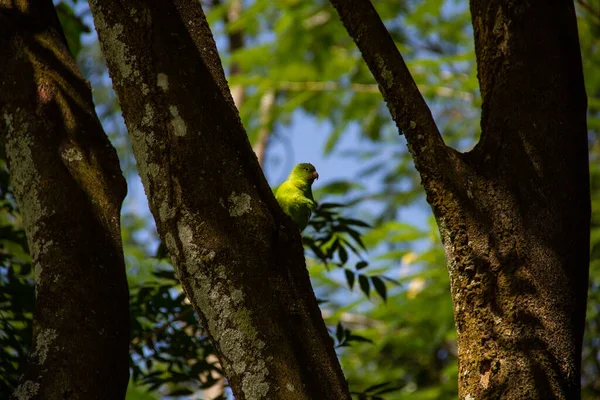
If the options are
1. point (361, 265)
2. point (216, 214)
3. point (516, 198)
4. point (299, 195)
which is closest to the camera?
point (216, 214)

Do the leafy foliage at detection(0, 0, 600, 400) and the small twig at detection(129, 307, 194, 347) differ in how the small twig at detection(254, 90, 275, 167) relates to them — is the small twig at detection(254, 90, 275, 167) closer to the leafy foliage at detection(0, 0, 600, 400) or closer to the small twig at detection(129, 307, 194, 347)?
the leafy foliage at detection(0, 0, 600, 400)

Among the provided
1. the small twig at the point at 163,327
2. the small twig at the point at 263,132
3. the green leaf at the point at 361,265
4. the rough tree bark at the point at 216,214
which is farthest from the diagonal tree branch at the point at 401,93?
the small twig at the point at 263,132

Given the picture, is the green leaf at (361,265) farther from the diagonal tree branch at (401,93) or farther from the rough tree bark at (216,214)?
the rough tree bark at (216,214)

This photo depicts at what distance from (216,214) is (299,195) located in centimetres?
A: 182

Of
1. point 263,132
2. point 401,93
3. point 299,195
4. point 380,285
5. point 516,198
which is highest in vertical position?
point 263,132

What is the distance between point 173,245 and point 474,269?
0.93 m

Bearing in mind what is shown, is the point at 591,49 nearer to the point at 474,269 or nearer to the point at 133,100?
the point at 474,269

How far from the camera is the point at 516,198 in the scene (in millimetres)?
2217

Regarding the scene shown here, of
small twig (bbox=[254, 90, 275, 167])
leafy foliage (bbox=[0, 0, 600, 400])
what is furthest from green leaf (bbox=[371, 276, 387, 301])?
Answer: small twig (bbox=[254, 90, 275, 167])

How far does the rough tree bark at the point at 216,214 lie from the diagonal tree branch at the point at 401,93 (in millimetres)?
517

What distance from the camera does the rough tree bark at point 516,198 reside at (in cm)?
208

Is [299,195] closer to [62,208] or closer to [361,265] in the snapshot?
[361,265]

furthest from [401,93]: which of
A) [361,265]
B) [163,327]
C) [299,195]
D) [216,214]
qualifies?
[163,327]

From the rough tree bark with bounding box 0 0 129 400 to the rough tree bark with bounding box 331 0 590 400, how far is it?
101 centimetres
